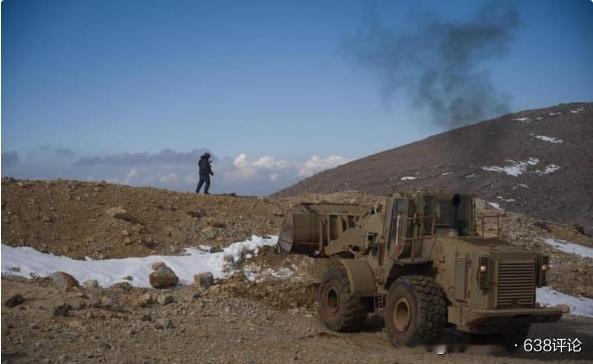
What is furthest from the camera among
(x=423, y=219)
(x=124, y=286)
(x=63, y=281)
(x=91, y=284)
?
(x=124, y=286)

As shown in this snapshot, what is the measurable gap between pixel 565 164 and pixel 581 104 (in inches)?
568

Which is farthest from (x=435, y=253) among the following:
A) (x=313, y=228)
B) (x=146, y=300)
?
(x=146, y=300)

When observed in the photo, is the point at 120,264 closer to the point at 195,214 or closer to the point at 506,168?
the point at 195,214

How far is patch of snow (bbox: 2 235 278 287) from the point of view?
12.5 metres

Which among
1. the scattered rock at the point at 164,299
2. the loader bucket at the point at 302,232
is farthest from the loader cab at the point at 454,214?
the scattered rock at the point at 164,299

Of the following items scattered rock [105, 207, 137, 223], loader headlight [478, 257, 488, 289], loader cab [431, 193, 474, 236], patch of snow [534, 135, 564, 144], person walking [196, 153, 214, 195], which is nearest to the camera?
loader headlight [478, 257, 488, 289]

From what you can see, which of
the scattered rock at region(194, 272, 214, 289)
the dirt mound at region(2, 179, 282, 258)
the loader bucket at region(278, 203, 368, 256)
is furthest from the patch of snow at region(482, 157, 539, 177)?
the scattered rock at region(194, 272, 214, 289)

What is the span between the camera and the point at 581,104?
1953 inches

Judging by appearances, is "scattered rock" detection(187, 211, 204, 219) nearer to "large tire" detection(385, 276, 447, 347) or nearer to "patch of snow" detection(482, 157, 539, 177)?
"large tire" detection(385, 276, 447, 347)

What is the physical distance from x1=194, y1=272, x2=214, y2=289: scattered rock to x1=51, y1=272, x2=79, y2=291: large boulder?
221 cm

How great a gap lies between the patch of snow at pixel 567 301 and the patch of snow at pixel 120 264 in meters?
6.46

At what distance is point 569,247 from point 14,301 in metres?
17.2

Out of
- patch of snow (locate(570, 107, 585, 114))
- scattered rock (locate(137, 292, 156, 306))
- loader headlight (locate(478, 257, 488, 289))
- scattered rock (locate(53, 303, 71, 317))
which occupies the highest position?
patch of snow (locate(570, 107, 585, 114))

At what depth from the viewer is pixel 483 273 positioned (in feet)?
29.1
